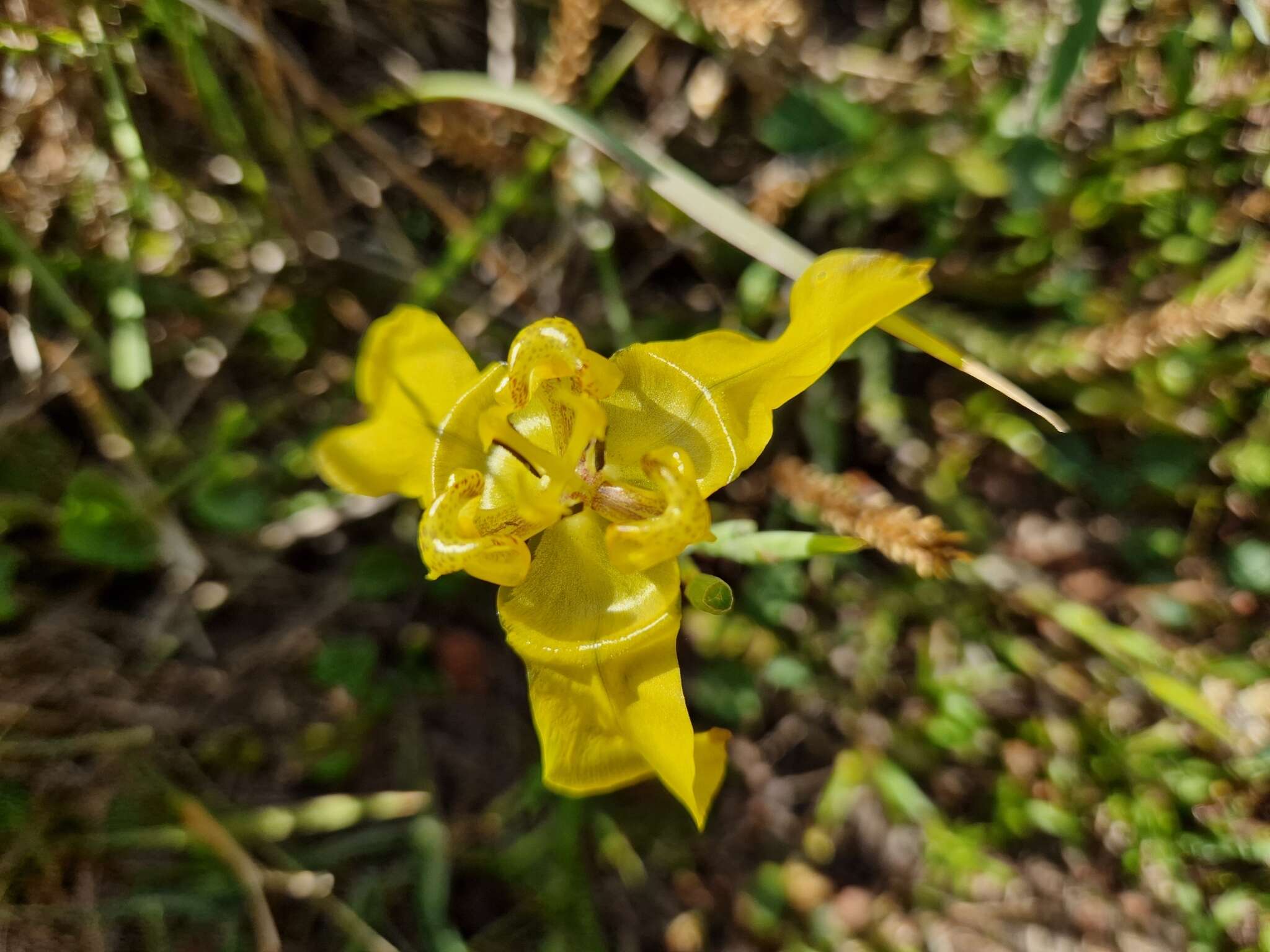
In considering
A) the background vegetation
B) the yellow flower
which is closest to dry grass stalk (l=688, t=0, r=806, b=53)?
the background vegetation

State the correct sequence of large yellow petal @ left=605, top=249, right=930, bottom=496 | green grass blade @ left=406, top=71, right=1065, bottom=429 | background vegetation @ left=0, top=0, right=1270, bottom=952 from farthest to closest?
background vegetation @ left=0, top=0, right=1270, bottom=952
green grass blade @ left=406, top=71, right=1065, bottom=429
large yellow petal @ left=605, top=249, right=930, bottom=496

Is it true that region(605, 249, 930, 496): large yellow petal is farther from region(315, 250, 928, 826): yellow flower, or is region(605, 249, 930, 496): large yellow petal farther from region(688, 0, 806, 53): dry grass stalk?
region(688, 0, 806, 53): dry grass stalk

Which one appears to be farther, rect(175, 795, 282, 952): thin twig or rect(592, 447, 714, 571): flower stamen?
rect(175, 795, 282, 952): thin twig

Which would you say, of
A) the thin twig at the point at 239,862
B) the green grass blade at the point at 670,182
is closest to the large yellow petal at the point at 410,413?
the green grass blade at the point at 670,182

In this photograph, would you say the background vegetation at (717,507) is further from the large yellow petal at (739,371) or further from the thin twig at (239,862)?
the large yellow petal at (739,371)

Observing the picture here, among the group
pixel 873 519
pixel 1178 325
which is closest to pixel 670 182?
pixel 873 519

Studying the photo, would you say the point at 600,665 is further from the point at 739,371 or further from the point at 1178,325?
the point at 1178,325
